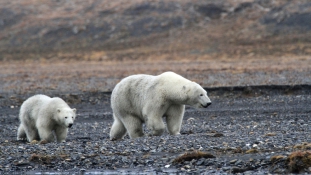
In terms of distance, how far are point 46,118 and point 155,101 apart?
245cm

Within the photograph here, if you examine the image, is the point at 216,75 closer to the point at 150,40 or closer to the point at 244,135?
the point at 244,135

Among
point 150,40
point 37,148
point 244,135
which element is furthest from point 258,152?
point 150,40

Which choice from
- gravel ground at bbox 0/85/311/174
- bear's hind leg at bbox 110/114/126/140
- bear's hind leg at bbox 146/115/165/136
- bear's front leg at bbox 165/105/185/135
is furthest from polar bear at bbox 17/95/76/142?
bear's front leg at bbox 165/105/185/135

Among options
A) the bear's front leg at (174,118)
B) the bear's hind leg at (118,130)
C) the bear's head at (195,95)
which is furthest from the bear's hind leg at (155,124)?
the bear's hind leg at (118,130)

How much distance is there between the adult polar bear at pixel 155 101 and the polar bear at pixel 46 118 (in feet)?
3.38

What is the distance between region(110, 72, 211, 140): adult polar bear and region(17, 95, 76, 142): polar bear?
1.03m

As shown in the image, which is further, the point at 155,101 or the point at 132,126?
the point at 132,126

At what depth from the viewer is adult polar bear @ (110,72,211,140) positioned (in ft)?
38.7

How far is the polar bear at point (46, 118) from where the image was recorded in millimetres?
12672

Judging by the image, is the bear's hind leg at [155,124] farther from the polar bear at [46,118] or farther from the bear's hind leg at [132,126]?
the polar bear at [46,118]

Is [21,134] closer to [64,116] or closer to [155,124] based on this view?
[64,116]

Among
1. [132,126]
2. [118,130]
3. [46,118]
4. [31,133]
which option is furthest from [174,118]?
[31,133]

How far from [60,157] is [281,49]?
3174 cm

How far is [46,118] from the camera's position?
12.8 metres
